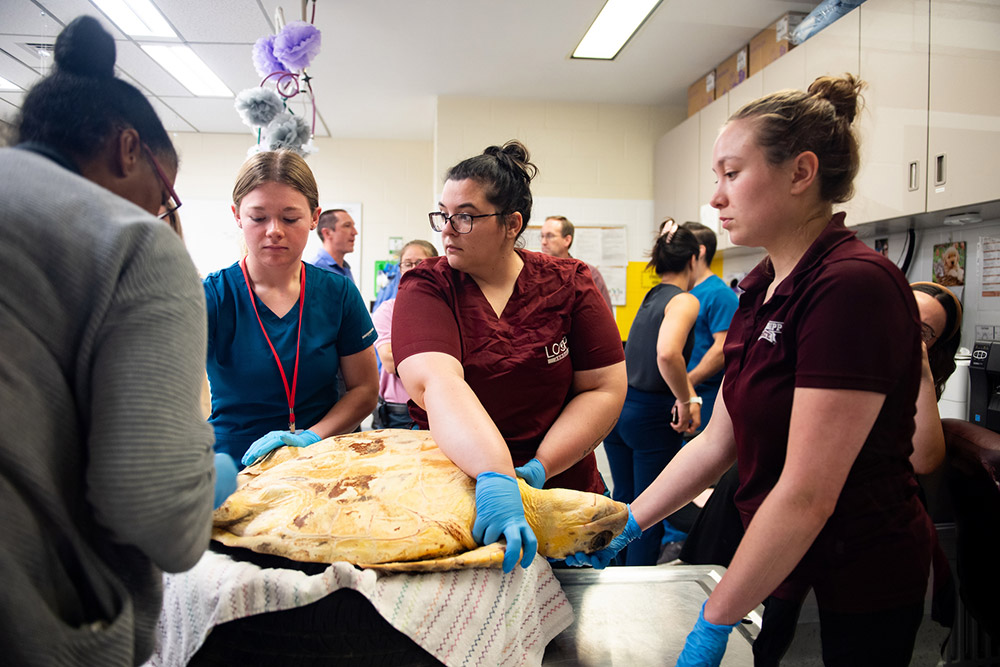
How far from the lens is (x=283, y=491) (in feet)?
2.55

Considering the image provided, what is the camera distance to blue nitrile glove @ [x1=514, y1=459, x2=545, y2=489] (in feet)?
3.21

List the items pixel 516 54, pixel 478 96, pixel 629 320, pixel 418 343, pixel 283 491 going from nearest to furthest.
A: pixel 283 491, pixel 418 343, pixel 516 54, pixel 478 96, pixel 629 320

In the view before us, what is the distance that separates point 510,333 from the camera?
112 cm

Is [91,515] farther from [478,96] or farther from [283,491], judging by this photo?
[478,96]

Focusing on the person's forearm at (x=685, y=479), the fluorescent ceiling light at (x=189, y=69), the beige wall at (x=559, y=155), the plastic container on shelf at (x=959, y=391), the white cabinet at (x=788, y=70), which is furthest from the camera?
the beige wall at (x=559, y=155)

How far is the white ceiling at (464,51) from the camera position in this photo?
1854 mm

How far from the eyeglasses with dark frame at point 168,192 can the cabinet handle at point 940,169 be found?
252 cm

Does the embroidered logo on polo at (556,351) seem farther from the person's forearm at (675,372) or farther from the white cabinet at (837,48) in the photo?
the white cabinet at (837,48)

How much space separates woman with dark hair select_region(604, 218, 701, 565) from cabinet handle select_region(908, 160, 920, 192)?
0.83 m

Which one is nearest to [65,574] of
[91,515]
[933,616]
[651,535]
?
[91,515]

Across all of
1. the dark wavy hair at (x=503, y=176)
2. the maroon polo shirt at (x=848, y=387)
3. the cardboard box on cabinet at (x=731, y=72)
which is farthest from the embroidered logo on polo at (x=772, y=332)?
the cardboard box on cabinet at (x=731, y=72)

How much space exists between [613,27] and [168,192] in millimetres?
3140

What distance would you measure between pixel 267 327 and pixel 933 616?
120 cm

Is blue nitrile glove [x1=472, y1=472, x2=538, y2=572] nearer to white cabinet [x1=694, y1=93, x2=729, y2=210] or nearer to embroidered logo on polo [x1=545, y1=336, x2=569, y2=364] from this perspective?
embroidered logo on polo [x1=545, y1=336, x2=569, y2=364]
